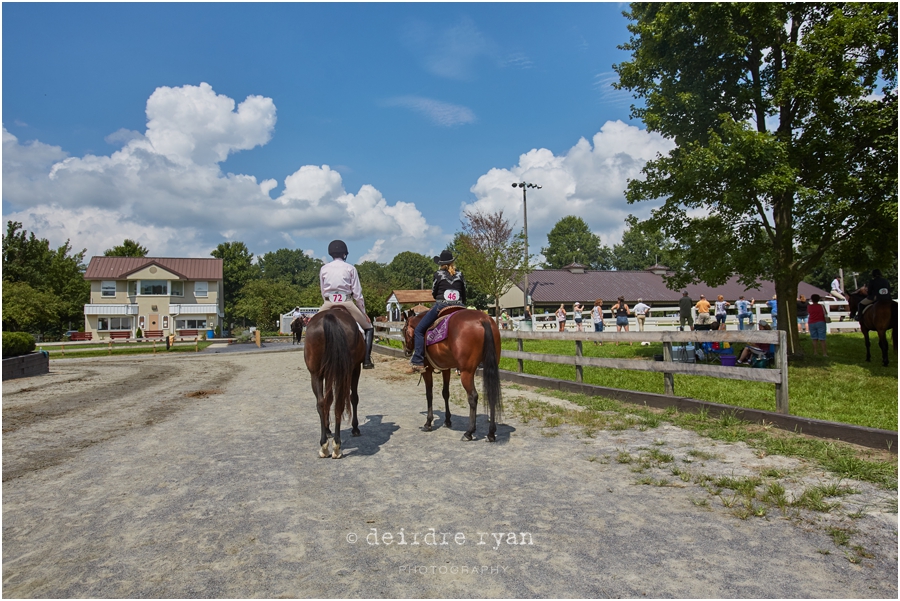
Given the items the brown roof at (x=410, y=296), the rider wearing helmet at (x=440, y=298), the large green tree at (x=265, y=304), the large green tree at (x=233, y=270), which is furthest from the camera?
the large green tree at (x=233, y=270)

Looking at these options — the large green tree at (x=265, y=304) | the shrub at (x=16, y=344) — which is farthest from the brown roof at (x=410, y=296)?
the shrub at (x=16, y=344)

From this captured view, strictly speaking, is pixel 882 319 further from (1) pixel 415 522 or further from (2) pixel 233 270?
(2) pixel 233 270

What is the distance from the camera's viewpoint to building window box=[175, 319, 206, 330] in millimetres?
57844

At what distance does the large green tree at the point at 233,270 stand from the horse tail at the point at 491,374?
263ft

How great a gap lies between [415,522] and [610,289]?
52.1 meters

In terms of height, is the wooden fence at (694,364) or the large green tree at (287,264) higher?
the large green tree at (287,264)

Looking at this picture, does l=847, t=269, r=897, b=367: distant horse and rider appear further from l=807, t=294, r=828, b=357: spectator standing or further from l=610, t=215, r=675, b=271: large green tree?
l=610, t=215, r=675, b=271: large green tree

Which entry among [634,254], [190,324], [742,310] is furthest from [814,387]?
[634,254]

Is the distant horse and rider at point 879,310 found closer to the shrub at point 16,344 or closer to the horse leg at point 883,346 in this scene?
the horse leg at point 883,346

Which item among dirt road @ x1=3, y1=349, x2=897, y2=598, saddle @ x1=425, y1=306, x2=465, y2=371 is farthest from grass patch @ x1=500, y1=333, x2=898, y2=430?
saddle @ x1=425, y1=306, x2=465, y2=371

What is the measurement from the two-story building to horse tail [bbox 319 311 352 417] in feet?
179

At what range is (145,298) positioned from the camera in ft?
181

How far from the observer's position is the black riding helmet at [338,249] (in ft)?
23.7

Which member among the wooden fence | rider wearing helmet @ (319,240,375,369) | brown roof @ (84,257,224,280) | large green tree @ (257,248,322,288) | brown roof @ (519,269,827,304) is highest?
large green tree @ (257,248,322,288)
